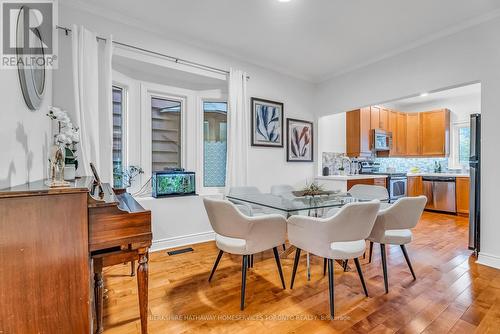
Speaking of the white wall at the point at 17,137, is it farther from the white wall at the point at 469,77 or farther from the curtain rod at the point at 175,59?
the white wall at the point at 469,77

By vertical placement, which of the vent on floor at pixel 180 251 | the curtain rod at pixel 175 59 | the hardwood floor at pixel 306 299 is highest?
the curtain rod at pixel 175 59

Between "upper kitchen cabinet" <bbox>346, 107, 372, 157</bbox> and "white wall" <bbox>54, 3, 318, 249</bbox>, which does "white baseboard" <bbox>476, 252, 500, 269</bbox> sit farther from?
"upper kitchen cabinet" <bbox>346, 107, 372, 157</bbox>

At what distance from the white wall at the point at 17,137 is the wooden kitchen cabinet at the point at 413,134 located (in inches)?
266

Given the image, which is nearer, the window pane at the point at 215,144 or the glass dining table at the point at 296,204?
the glass dining table at the point at 296,204

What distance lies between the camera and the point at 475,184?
2873 mm

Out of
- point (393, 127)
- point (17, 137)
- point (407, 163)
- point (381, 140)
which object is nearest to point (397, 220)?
point (17, 137)

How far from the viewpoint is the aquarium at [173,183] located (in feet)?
9.86

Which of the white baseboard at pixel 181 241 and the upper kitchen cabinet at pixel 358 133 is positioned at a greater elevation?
the upper kitchen cabinet at pixel 358 133

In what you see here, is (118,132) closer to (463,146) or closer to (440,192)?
(440,192)

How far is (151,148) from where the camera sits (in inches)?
126

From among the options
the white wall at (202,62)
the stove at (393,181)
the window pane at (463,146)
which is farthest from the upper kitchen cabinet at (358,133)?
the window pane at (463,146)

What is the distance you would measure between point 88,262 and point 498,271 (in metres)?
3.57

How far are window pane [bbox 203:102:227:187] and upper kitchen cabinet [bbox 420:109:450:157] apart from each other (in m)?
4.89

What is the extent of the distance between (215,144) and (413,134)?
195 inches
